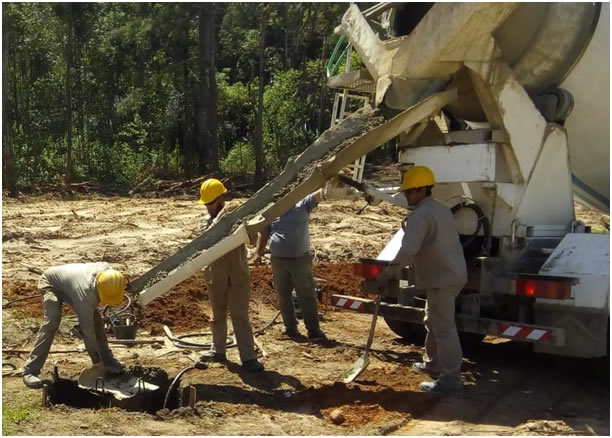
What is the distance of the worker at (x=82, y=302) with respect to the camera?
576 centimetres

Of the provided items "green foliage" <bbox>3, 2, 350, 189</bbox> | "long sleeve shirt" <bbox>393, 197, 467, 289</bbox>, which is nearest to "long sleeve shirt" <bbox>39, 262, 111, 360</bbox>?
"long sleeve shirt" <bbox>393, 197, 467, 289</bbox>

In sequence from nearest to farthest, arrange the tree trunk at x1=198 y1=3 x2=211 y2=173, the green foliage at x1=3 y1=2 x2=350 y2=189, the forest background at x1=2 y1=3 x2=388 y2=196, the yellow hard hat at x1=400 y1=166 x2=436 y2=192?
1. the yellow hard hat at x1=400 y1=166 x2=436 y2=192
2. the forest background at x1=2 y1=3 x2=388 y2=196
3. the tree trunk at x1=198 y1=3 x2=211 y2=173
4. the green foliage at x1=3 y1=2 x2=350 y2=189

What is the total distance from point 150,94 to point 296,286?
22083 millimetres

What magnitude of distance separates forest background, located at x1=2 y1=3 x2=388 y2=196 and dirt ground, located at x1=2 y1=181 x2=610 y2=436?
15433mm

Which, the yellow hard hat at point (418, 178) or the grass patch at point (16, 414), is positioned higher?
the yellow hard hat at point (418, 178)

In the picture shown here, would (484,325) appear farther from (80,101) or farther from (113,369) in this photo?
(80,101)

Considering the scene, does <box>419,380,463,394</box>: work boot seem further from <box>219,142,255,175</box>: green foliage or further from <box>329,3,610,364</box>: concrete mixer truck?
<box>219,142,255,175</box>: green foliage

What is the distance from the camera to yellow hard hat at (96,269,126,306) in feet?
18.7

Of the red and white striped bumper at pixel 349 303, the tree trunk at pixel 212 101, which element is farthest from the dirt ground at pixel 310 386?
the tree trunk at pixel 212 101

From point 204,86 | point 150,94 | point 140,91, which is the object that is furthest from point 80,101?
point 204,86

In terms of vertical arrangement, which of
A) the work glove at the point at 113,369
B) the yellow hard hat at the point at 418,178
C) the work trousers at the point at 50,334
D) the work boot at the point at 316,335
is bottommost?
the work boot at the point at 316,335

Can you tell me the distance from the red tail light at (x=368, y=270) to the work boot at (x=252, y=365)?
4.31ft

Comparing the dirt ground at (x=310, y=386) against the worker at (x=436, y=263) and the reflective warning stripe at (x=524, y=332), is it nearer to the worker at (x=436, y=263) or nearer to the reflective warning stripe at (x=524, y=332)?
the worker at (x=436, y=263)

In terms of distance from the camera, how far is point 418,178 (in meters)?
6.11
